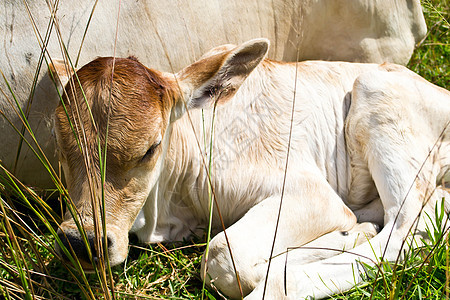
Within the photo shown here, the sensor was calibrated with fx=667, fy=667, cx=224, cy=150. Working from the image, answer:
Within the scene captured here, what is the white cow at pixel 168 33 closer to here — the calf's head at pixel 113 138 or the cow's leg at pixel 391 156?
the calf's head at pixel 113 138

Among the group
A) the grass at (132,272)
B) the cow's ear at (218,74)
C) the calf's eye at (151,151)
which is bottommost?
the grass at (132,272)

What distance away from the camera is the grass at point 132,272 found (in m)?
3.61

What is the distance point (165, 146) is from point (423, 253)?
5.71 ft

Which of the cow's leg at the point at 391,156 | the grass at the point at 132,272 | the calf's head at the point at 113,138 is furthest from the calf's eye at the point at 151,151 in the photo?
the cow's leg at the point at 391,156

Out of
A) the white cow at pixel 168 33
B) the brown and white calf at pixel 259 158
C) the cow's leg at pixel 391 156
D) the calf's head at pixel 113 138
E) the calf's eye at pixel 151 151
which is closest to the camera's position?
the calf's head at pixel 113 138

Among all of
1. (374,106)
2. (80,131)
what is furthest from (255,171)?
(80,131)

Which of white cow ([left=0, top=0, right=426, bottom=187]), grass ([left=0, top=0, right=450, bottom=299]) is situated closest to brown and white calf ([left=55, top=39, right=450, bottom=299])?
grass ([left=0, top=0, right=450, bottom=299])

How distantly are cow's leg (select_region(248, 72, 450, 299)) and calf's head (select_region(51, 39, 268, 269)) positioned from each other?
100 cm

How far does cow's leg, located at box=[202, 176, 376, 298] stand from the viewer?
4.00 metres

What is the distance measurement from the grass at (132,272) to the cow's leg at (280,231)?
192 millimetres

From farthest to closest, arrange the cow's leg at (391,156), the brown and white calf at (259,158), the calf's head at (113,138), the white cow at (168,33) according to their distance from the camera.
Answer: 1. the white cow at (168,33)
2. the cow's leg at (391,156)
3. the brown and white calf at (259,158)
4. the calf's head at (113,138)

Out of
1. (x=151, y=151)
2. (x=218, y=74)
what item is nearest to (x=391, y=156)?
(x=218, y=74)

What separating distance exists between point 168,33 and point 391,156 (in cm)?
189

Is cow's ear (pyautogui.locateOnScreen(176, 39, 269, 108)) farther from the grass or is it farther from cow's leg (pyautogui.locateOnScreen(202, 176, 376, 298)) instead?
the grass
